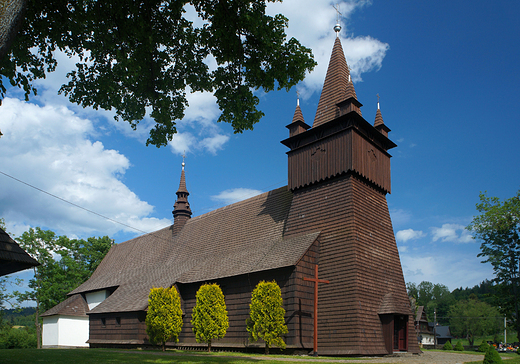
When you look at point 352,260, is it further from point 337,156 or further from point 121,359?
point 121,359

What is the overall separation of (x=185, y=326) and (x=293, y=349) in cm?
896

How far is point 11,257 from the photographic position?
11844 millimetres

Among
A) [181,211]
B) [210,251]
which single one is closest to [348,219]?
[210,251]

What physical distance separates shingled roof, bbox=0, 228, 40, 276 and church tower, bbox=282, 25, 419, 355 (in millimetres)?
13368

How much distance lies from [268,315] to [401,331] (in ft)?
25.0

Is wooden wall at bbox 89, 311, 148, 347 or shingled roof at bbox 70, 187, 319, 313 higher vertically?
shingled roof at bbox 70, 187, 319, 313

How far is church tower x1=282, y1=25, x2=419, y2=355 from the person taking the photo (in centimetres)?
1983

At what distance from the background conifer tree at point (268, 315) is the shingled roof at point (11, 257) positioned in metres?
10.6

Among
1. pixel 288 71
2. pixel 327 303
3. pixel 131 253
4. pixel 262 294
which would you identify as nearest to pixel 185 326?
pixel 262 294

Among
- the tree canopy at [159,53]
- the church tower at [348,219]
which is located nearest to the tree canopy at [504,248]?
the church tower at [348,219]

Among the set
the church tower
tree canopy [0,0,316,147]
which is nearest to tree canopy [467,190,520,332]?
the church tower

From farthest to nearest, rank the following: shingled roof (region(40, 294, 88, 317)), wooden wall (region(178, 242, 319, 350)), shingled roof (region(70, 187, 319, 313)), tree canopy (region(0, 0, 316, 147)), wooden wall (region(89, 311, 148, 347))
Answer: shingled roof (region(40, 294, 88, 317))
wooden wall (region(89, 311, 148, 347))
shingled roof (region(70, 187, 319, 313))
wooden wall (region(178, 242, 319, 350))
tree canopy (region(0, 0, 316, 147))

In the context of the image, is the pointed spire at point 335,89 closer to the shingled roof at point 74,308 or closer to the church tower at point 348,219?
the church tower at point 348,219

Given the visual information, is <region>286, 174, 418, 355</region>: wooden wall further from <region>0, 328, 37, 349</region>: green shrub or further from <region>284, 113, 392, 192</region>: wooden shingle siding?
<region>0, 328, 37, 349</region>: green shrub
